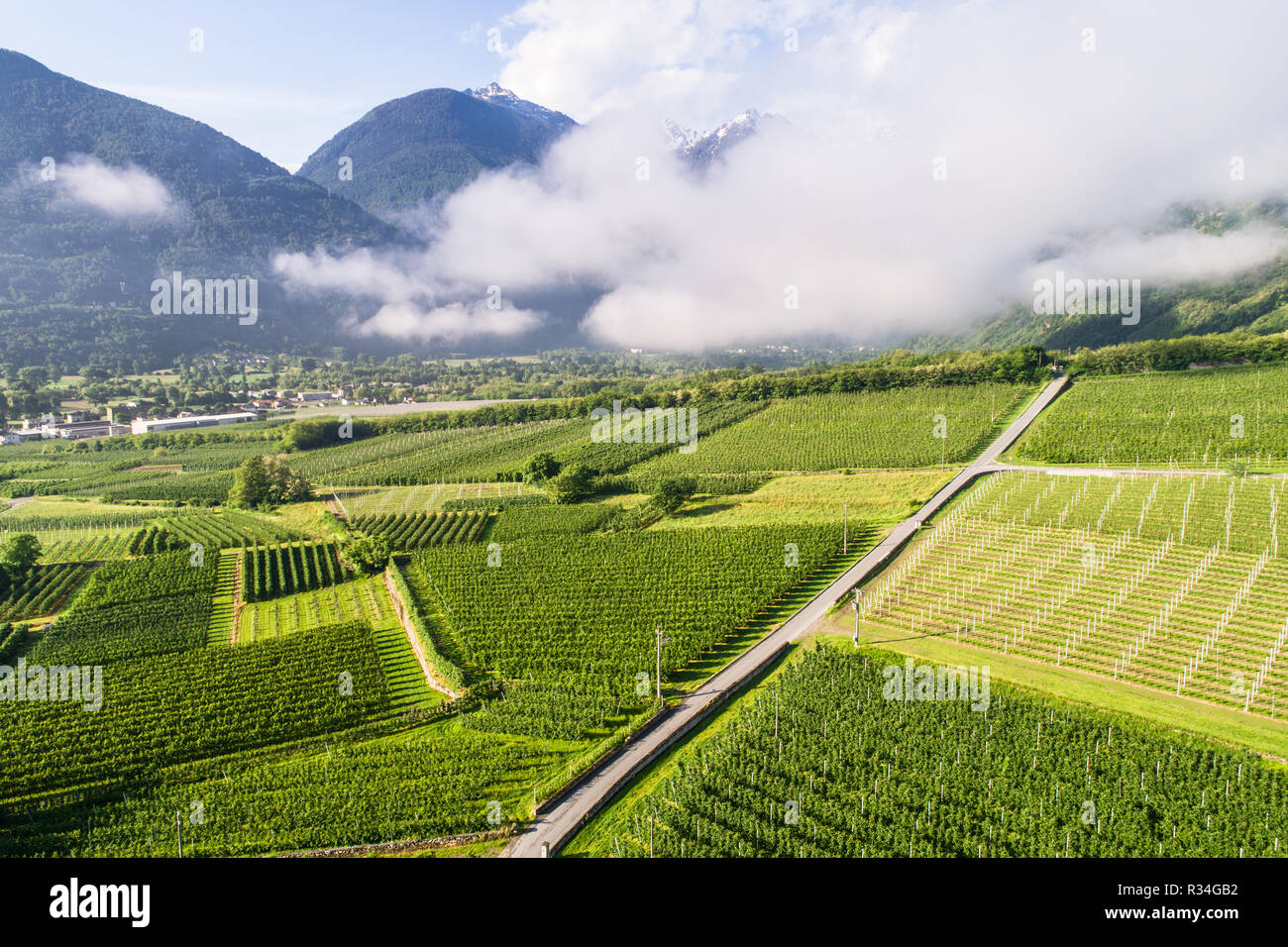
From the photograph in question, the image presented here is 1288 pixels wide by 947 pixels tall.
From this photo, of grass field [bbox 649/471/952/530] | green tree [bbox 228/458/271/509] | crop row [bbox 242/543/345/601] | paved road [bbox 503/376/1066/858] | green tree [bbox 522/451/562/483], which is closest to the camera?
paved road [bbox 503/376/1066/858]

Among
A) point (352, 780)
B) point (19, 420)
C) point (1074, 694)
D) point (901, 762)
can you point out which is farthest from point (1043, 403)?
point (19, 420)

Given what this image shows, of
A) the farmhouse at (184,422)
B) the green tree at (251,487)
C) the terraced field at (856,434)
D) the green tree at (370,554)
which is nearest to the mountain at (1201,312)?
the terraced field at (856,434)

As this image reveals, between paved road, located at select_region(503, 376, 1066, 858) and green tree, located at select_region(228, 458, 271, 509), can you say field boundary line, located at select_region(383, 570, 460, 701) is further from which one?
green tree, located at select_region(228, 458, 271, 509)

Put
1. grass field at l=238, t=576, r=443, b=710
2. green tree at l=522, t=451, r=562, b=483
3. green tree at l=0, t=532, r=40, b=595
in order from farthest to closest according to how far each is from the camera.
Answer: green tree at l=522, t=451, r=562, b=483 → green tree at l=0, t=532, r=40, b=595 → grass field at l=238, t=576, r=443, b=710

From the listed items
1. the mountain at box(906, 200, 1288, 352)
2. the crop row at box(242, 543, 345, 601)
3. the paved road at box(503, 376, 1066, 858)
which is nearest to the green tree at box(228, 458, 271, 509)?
the crop row at box(242, 543, 345, 601)

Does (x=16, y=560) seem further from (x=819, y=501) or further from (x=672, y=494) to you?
(x=819, y=501)

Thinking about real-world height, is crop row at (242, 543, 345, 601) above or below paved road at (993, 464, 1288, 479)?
below

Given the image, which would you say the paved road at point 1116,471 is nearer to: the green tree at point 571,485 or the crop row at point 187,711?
the green tree at point 571,485

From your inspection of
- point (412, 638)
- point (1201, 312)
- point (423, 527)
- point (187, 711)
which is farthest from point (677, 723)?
point (1201, 312)
